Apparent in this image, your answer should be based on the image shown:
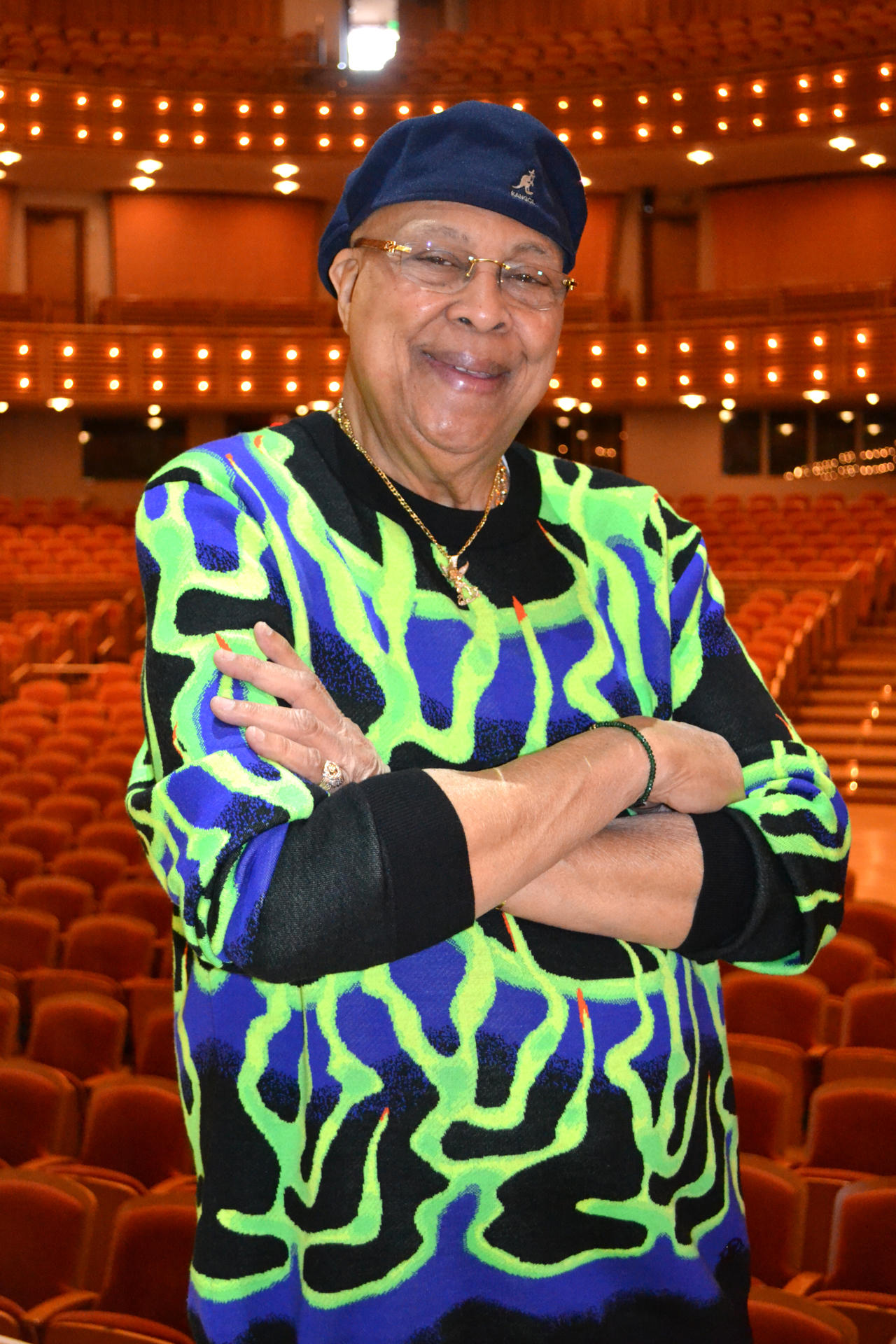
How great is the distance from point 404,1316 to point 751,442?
1611 centimetres

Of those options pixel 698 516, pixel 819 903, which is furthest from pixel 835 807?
pixel 698 516

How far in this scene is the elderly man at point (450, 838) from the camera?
0.90 meters

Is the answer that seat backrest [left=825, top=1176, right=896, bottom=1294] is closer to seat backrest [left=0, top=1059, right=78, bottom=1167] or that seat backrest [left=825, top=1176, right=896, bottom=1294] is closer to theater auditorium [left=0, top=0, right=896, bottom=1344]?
seat backrest [left=0, top=1059, right=78, bottom=1167]

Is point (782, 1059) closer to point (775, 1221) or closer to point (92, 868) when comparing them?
point (775, 1221)

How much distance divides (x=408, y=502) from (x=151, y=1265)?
2.10 metres

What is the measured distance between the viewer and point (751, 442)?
53.3 feet

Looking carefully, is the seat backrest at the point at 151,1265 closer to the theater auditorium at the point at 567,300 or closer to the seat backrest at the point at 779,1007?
the seat backrest at the point at 779,1007

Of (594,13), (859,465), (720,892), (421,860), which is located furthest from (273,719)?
(594,13)

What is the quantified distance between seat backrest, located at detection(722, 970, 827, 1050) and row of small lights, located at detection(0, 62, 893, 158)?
12.1 m

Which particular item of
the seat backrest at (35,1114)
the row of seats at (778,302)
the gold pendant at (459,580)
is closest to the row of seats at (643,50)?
the row of seats at (778,302)

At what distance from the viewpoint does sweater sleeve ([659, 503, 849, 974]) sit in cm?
107

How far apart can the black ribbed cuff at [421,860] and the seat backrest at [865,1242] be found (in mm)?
2263

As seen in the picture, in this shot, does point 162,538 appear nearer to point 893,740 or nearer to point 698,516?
point 893,740

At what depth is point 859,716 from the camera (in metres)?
9.68
